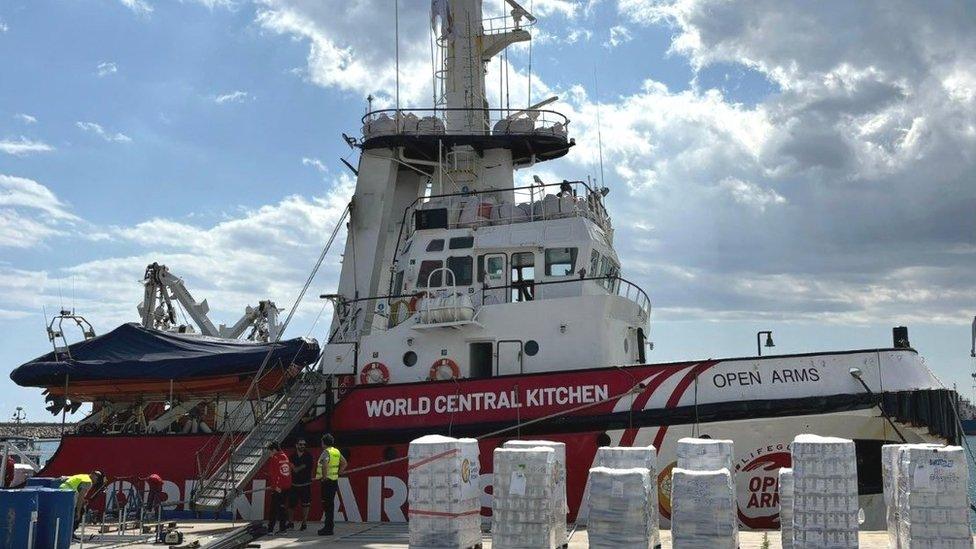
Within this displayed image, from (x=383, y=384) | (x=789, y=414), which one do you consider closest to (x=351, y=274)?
(x=383, y=384)

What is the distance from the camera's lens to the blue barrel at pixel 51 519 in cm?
870

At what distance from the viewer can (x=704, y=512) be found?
780 centimetres

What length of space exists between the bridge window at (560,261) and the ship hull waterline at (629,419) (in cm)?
240

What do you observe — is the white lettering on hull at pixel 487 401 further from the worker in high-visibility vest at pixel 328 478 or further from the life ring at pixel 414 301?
the worker in high-visibility vest at pixel 328 478

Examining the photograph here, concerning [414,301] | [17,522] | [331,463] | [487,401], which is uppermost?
[414,301]

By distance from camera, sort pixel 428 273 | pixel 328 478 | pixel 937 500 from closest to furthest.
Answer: pixel 937 500 < pixel 328 478 < pixel 428 273

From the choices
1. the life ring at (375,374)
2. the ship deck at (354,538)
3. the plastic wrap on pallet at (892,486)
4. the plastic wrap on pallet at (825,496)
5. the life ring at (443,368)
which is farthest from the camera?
the life ring at (375,374)

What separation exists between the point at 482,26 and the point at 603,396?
935 cm

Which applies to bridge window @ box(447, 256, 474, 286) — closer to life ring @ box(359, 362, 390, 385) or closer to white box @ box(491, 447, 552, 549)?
life ring @ box(359, 362, 390, 385)

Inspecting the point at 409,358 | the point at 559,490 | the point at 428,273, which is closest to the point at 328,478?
the point at 409,358

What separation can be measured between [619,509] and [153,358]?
33.4 ft

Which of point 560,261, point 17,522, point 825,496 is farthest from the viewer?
point 560,261

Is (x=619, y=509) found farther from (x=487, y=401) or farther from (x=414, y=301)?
(x=414, y=301)

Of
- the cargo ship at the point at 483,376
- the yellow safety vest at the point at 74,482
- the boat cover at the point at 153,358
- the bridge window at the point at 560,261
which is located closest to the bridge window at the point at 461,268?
the cargo ship at the point at 483,376
